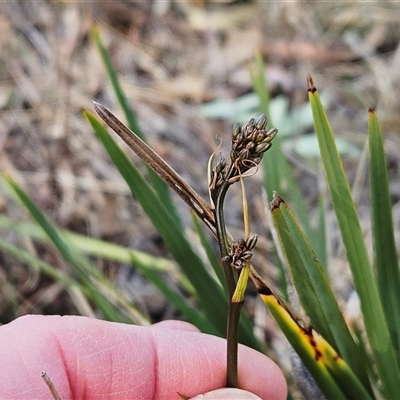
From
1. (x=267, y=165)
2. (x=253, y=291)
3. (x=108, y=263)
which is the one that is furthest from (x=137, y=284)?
(x=267, y=165)

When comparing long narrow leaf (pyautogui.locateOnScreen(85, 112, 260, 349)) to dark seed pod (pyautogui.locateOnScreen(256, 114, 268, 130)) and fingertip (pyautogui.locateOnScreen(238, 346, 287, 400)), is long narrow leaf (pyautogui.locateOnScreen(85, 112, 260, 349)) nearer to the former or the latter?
fingertip (pyautogui.locateOnScreen(238, 346, 287, 400))

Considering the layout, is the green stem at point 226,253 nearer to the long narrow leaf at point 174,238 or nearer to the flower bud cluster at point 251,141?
the flower bud cluster at point 251,141

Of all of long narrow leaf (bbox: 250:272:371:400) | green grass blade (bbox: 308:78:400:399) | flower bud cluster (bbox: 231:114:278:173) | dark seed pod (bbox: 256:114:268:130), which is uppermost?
Result: dark seed pod (bbox: 256:114:268:130)

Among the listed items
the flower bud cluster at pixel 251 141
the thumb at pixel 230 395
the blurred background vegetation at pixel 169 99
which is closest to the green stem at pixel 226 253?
the flower bud cluster at pixel 251 141

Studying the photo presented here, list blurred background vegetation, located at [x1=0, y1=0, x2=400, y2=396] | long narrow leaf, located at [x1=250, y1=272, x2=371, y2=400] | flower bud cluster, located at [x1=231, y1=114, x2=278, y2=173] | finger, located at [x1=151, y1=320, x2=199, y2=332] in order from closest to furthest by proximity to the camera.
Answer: flower bud cluster, located at [x1=231, y1=114, x2=278, y2=173] → long narrow leaf, located at [x1=250, y1=272, x2=371, y2=400] → finger, located at [x1=151, y1=320, x2=199, y2=332] → blurred background vegetation, located at [x1=0, y1=0, x2=400, y2=396]

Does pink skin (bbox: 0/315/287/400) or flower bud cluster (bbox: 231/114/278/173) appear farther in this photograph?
pink skin (bbox: 0/315/287/400)

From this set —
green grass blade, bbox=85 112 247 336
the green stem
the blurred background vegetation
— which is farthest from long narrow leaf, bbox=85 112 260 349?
the blurred background vegetation

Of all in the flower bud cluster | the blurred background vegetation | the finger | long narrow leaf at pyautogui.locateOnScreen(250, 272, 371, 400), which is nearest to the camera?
the flower bud cluster

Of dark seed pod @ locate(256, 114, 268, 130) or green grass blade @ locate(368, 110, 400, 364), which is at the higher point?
dark seed pod @ locate(256, 114, 268, 130)
